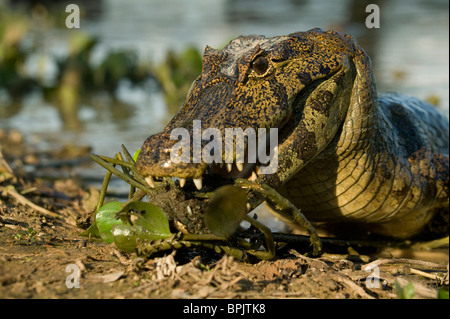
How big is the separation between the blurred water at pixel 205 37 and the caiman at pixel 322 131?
2.99 m

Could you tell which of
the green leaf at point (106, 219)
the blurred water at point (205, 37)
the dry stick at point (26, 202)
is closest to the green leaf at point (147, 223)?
the green leaf at point (106, 219)

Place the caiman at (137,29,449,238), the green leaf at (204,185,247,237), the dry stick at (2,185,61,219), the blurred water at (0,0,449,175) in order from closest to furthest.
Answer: the green leaf at (204,185,247,237)
the caiman at (137,29,449,238)
the dry stick at (2,185,61,219)
the blurred water at (0,0,449,175)

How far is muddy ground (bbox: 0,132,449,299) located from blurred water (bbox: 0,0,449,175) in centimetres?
308

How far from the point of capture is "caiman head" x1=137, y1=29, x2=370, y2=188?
2.37 m

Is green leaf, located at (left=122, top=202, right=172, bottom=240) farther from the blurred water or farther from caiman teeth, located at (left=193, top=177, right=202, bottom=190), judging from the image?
the blurred water

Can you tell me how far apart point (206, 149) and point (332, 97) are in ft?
3.37

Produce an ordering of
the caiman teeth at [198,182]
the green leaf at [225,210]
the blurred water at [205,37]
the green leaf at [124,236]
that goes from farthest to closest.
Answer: the blurred water at [205,37], the green leaf at [124,236], the caiman teeth at [198,182], the green leaf at [225,210]

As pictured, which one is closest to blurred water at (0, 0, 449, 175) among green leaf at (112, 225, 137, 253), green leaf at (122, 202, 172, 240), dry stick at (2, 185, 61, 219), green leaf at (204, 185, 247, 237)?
dry stick at (2, 185, 61, 219)

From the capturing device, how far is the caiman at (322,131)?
8.64 ft

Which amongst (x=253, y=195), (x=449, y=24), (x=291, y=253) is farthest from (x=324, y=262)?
(x=449, y=24)

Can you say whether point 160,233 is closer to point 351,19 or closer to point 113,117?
point 113,117

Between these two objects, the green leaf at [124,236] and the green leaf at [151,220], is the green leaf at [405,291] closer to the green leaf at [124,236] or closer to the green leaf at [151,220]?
the green leaf at [151,220]

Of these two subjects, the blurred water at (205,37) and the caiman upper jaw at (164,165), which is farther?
the blurred water at (205,37)

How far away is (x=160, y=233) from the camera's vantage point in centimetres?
240
